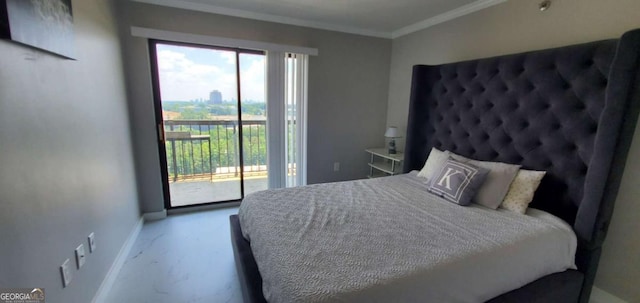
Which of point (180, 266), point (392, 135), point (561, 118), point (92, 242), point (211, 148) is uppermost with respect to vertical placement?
point (561, 118)

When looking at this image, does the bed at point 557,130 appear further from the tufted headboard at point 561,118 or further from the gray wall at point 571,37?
the gray wall at point 571,37

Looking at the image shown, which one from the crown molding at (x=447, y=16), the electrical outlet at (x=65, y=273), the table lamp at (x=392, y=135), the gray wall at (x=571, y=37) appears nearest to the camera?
the electrical outlet at (x=65, y=273)

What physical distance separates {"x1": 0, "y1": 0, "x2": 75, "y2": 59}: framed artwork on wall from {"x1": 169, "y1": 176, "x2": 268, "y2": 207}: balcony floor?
2.15 meters

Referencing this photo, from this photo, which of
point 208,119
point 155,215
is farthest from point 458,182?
point 155,215

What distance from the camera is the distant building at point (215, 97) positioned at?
9.99 ft

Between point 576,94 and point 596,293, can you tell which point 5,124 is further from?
point 596,293

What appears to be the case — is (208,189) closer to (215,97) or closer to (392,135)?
(215,97)

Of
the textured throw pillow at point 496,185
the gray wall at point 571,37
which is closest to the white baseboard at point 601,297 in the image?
the gray wall at point 571,37

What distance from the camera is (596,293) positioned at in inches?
70.6

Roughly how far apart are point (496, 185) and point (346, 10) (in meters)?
2.14

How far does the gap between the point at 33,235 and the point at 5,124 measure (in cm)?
48

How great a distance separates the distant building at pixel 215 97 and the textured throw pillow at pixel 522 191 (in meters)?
2.99

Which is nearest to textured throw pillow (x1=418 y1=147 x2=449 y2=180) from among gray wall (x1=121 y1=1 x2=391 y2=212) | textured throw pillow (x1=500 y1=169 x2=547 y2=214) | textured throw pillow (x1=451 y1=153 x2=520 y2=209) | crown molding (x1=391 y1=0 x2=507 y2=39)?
textured throw pillow (x1=451 y1=153 x2=520 y2=209)

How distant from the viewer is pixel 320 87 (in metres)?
3.29
